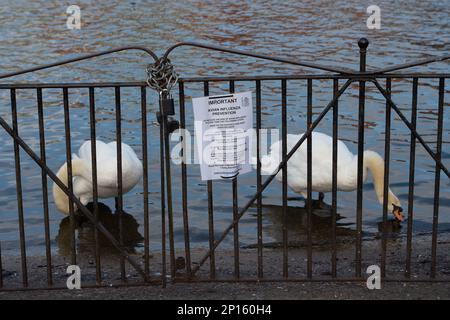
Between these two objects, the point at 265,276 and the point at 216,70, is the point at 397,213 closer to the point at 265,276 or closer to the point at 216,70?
the point at 265,276

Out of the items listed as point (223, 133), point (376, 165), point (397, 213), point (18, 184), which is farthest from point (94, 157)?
point (397, 213)

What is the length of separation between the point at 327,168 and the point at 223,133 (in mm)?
3677

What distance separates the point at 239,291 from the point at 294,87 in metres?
9.93

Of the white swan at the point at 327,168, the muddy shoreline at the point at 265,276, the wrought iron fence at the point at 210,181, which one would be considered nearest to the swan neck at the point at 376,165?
A: the white swan at the point at 327,168

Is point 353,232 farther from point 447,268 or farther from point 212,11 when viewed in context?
point 212,11

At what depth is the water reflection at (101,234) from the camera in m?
8.26

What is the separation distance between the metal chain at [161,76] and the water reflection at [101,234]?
2.70 metres

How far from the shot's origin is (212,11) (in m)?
24.6

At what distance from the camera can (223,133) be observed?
5.67 meters

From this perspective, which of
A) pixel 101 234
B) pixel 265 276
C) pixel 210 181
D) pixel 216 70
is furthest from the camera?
pixel 216 70

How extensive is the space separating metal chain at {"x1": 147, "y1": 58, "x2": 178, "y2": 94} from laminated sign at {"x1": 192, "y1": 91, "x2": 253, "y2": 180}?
0.20 meters

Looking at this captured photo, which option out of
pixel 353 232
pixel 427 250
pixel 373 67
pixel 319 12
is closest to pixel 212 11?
pixel 319 12

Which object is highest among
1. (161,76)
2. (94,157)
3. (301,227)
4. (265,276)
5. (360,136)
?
(161,76)
